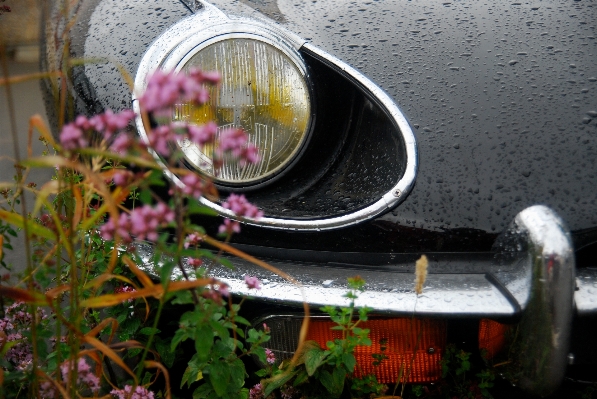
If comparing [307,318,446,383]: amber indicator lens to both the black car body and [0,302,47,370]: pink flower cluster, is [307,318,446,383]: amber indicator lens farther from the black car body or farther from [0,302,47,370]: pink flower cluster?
[0,302,47,370]: pink flower cluster

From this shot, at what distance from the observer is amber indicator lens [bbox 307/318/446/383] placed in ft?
4.28

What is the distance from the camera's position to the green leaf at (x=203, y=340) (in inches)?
39.1

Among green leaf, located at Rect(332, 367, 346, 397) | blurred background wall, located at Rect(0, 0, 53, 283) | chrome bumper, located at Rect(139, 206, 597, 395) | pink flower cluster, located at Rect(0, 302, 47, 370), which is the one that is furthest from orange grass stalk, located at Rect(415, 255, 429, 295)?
blurred background wall, located at Rect(0, 0, 53, 283)

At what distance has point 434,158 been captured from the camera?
1330mm

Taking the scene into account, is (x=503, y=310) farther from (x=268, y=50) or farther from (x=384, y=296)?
(x=268, y=50)

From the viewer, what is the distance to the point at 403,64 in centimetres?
143

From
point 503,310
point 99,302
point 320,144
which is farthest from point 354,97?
point 99,302

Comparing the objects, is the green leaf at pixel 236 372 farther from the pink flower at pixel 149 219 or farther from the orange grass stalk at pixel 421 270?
the pink flower at pixel 149 219

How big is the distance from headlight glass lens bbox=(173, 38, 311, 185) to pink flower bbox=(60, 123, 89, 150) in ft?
1.80

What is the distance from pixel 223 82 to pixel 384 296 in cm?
59

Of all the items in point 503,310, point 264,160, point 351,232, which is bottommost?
point 503,310

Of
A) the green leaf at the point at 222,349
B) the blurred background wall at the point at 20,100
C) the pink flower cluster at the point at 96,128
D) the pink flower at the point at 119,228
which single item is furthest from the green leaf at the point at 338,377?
the blurred background wall at the point at 20,100

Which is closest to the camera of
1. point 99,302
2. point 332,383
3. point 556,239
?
point 99,302

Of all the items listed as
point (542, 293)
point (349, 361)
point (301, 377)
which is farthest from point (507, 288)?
point (301, 377)
